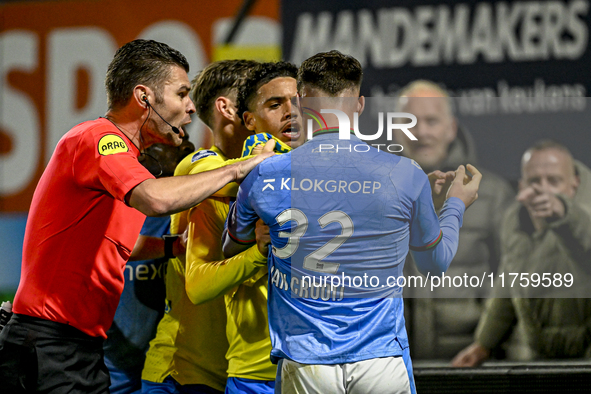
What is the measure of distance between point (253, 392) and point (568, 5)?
296cm

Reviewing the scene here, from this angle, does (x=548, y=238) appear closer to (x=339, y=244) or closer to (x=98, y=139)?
(x=339, y=244)

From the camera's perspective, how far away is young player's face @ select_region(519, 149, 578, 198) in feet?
8.63

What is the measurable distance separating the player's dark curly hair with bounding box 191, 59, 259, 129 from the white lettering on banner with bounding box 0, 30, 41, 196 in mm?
4524

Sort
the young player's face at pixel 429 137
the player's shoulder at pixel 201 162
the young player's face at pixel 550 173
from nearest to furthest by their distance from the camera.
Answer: the young player's face at pixel 429 137, the player's shoulder at pixel 201 162, the young player's face at pixel 550 173

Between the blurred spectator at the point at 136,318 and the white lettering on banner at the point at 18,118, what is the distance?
4.32 metres

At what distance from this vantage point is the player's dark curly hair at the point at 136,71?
7.05ft

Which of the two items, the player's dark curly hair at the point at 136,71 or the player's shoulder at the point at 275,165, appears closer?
the player's shoulder at the point at 275,165

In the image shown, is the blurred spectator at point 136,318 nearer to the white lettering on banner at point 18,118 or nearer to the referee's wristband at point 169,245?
the referee's wristband at point 169,245

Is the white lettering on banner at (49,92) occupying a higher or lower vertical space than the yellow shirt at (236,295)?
higher

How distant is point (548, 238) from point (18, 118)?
600cm

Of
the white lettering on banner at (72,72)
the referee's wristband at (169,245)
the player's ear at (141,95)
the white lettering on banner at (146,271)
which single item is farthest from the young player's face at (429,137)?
the white lettering on banner at (72,72)

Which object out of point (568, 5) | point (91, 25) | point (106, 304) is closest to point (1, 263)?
point (91, 25)

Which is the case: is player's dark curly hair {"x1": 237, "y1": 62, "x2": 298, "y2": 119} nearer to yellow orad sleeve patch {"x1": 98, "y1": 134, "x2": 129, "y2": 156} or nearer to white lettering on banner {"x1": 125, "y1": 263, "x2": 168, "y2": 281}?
yellow orad sleeve patch {"x1": 98, "y1": 134, "x2": 129, "y2": 156}

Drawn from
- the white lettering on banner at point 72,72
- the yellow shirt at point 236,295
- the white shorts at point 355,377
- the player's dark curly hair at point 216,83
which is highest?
the white lettering on banner at point 72,72
